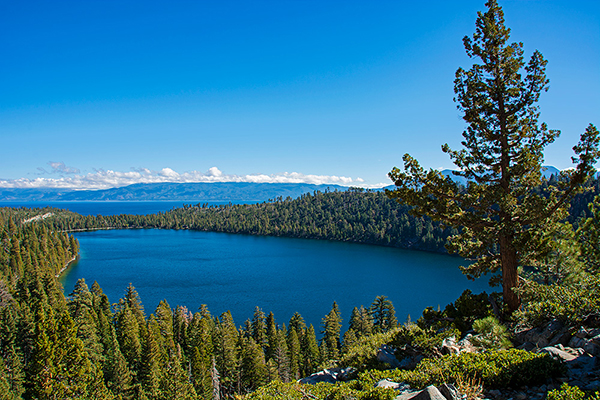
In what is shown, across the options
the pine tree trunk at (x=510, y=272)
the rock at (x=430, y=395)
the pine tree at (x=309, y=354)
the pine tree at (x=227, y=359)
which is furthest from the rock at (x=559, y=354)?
the pine tree at (x=309, y=354)

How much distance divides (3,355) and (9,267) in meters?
59.9

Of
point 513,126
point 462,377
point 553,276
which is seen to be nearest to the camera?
point 462,377

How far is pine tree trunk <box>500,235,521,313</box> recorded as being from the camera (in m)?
13.6

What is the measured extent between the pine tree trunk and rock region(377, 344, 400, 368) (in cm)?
525

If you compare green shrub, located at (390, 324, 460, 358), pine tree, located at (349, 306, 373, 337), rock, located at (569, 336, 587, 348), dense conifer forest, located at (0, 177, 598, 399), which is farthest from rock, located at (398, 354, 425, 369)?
pine tree, located at (349, 306, 373, 337)

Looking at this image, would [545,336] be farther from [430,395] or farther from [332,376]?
[332,376]

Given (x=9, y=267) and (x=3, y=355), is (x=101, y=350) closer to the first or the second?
(x=3, y=355)

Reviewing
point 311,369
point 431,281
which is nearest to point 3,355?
point 311,369

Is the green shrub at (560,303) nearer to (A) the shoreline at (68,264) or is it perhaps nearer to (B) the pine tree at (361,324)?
(B) the pine tree at (361,324)

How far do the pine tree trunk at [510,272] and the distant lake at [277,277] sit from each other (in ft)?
150

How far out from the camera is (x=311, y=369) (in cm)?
4022

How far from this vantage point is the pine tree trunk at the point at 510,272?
13602 millimetres

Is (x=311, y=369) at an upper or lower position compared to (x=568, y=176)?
lower

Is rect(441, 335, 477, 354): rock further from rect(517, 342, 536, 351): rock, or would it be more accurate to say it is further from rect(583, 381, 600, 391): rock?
rect(583, 381, 600, 391): rock
